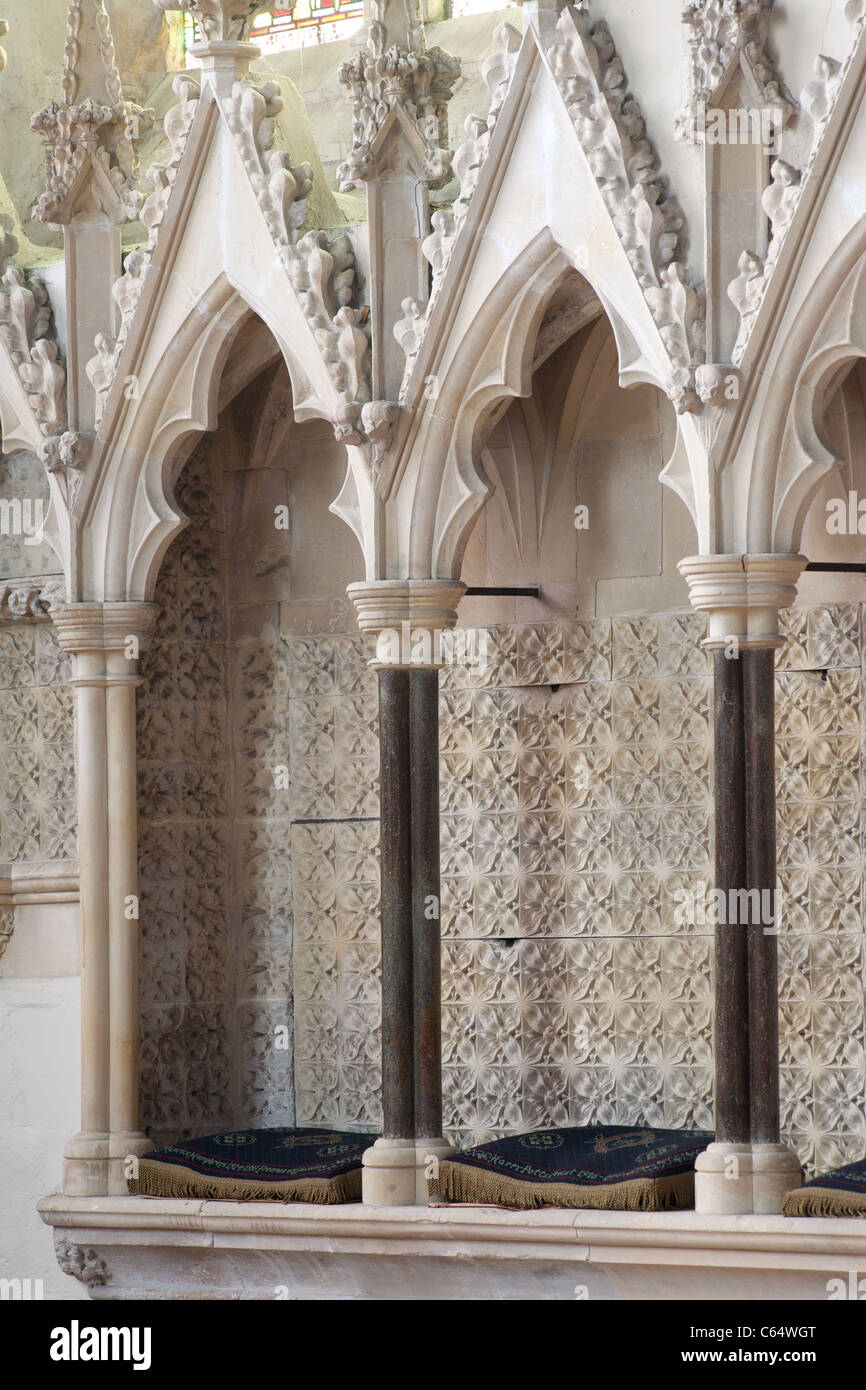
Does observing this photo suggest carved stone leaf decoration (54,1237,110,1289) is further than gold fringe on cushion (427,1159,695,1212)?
Yes

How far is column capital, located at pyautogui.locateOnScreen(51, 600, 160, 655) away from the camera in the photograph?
868 cm

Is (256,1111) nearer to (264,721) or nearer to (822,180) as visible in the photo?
(264,721)

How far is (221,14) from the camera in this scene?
328 inches

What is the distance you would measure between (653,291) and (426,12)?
2.75 metres

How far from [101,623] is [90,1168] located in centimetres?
192

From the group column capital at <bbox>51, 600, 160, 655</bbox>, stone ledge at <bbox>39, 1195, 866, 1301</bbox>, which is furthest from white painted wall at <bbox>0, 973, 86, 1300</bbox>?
column capital at <bbox>51, 600, 160, 655</bbox>

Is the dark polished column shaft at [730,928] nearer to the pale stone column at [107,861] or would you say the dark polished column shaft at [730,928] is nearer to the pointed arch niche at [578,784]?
the pointed arch niche at [578,784]

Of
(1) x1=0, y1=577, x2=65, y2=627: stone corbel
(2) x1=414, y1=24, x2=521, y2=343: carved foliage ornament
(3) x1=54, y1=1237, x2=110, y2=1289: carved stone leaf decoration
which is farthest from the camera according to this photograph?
(1) x1=0, y1=577, x2=65, y2=627: stone corbel

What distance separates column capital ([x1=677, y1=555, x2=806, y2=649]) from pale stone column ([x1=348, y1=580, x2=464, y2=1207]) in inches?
39.6

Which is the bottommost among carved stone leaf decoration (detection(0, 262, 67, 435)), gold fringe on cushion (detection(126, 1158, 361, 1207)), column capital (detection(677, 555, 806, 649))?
gold fringe on cushion (detection(126, 1158, 361, 1207))

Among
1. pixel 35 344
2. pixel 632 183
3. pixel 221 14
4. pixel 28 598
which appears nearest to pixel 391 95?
pixel 221 14

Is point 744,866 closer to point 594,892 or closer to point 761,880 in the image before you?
point 761,880

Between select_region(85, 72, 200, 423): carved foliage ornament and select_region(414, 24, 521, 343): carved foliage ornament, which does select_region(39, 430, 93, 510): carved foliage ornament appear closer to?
select_region(85, 72, 200, 423): carved foliage ornament
